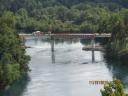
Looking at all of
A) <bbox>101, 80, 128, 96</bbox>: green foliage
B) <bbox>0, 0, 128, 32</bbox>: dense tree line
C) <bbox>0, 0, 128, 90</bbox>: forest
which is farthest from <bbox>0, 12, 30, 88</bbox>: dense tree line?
<bbox>0, 0, 128, 32</bbox>: dense tree line

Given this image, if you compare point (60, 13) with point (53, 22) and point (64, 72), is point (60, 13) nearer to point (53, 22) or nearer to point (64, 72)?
point (53, 22)

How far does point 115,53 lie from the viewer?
53.3 meters

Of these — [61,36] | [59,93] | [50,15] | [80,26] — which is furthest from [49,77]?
[50,15]

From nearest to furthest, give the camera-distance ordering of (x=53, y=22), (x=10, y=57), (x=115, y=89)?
1. (x=115, y=89)
2. (x=10, y=57)
3. (x=53, y=22)

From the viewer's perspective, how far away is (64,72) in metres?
46.1

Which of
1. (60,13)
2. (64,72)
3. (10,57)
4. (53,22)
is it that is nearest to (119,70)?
(64,72)

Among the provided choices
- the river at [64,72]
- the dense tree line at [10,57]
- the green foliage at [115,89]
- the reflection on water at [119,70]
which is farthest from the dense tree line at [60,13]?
the green foliage at [115,89]

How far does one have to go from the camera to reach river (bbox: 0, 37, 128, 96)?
129ft

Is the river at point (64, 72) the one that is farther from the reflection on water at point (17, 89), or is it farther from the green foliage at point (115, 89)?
the green foliage at point (115, 89)

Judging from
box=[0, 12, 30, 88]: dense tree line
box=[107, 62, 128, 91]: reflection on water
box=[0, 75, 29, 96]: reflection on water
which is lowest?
box=[0, 75, 29, 96]: reflection on water

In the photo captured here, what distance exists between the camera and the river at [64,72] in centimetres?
3922

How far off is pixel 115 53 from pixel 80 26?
64.1 ft

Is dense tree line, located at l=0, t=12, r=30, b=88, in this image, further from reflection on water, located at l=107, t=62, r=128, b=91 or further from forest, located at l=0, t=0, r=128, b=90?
reflection on water, located at l=107, t=62, r=128, b=91

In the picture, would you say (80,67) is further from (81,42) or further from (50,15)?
(50,15)
